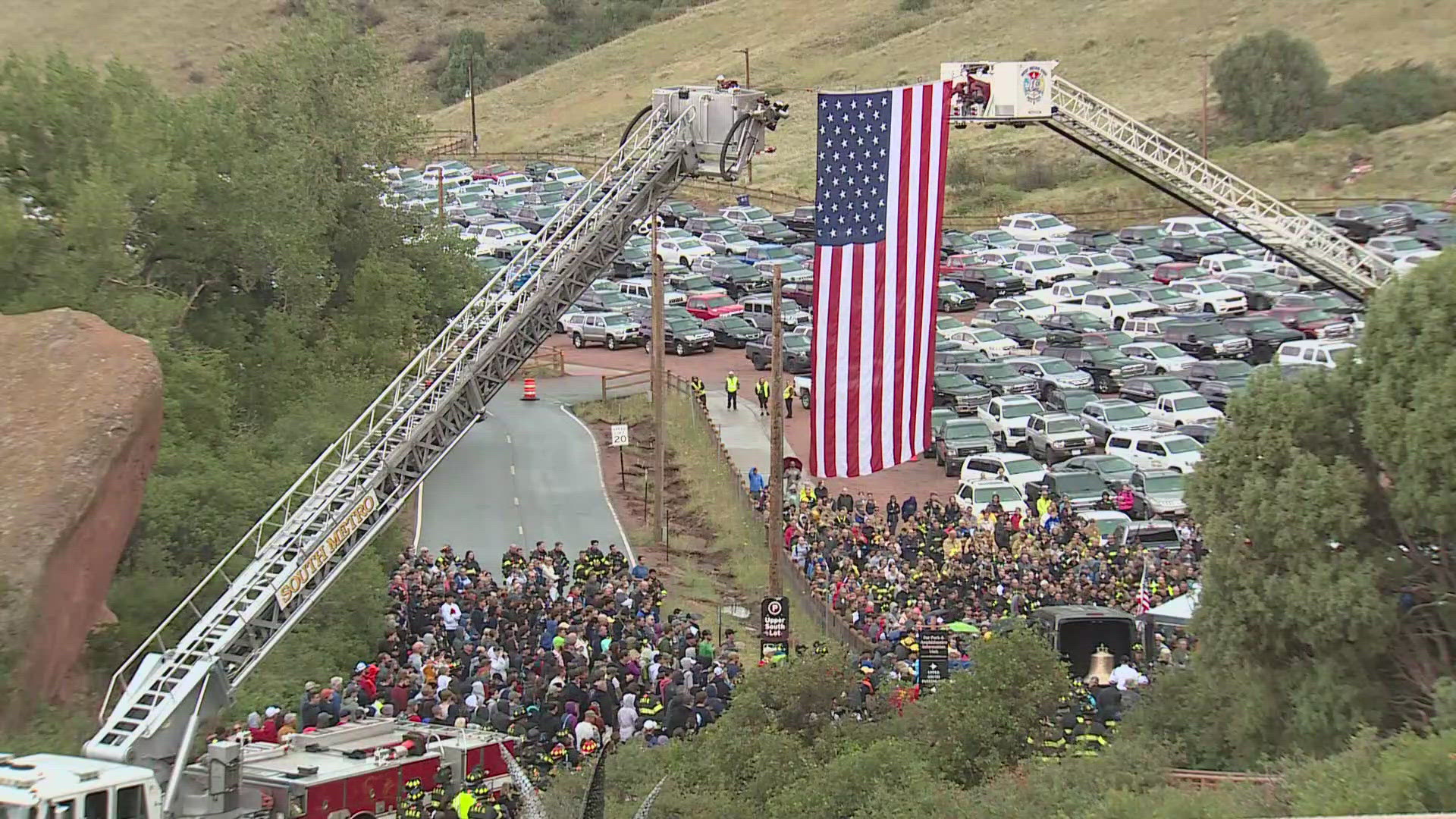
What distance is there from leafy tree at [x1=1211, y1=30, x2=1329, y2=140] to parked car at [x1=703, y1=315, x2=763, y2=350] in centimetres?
4206

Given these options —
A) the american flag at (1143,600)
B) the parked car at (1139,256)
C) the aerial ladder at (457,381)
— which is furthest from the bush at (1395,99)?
the aerial ladder at (457,381)

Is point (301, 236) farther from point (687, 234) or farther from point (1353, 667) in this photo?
point (687, 234)

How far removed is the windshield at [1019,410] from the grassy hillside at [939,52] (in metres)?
43.3

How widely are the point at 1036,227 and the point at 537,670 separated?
6171 cm

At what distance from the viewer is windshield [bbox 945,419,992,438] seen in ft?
168

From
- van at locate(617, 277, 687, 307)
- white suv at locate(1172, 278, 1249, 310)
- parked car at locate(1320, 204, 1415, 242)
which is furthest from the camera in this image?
parked car at locate(1320, 204, 1415, 242)

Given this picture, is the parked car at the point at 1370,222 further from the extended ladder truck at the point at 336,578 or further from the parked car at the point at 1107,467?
the extended ladder truck at the point at 336,578

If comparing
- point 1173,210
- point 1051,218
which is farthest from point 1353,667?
point 1173,210

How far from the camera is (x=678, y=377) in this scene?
209ft

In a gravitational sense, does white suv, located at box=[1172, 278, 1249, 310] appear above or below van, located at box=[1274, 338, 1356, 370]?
above

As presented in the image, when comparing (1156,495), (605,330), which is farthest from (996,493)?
(605,330)

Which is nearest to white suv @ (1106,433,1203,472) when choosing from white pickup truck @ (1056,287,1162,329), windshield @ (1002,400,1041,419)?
windshield @ (1002,400,1041,419)

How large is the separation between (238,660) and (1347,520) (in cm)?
1286

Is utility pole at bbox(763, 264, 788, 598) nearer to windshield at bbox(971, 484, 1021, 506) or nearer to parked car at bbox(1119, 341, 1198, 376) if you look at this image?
windshield at bbox(971, 484, 1021, 506)
